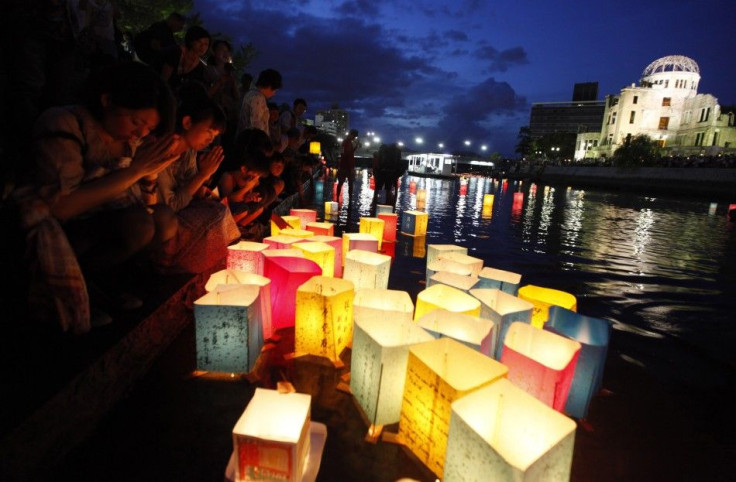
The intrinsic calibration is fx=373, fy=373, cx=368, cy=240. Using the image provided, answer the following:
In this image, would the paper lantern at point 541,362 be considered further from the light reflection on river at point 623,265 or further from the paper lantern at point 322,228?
the paper lantern at point 322,228

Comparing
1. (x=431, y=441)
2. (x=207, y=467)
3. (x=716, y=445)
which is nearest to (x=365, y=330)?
(x=431, y=441)

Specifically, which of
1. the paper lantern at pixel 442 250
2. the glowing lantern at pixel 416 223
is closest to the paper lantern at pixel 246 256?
the paper lantern at pixel 442 250

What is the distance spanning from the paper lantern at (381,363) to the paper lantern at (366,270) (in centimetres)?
105

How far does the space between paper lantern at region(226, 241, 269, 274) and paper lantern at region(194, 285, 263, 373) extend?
0.72 meters

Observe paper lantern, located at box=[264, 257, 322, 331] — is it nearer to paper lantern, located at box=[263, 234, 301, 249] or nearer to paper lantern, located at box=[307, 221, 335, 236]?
paper lantern, located at box=[263, 234, 301, 249]

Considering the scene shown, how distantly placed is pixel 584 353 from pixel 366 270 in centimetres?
157

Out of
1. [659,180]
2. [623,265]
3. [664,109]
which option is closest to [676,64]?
[664,109]

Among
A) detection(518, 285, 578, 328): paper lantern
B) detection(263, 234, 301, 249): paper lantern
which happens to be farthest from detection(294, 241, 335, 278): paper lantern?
detection(518, 285, 578, 328): paper lantern

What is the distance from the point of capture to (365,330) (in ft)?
5.75

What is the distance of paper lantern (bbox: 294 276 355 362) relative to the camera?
2.14 m

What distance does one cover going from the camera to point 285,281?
98.9 inches

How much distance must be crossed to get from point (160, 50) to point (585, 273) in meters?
5.72

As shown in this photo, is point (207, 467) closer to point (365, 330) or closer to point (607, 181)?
point (365, 330)

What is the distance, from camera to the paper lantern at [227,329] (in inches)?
75.1
